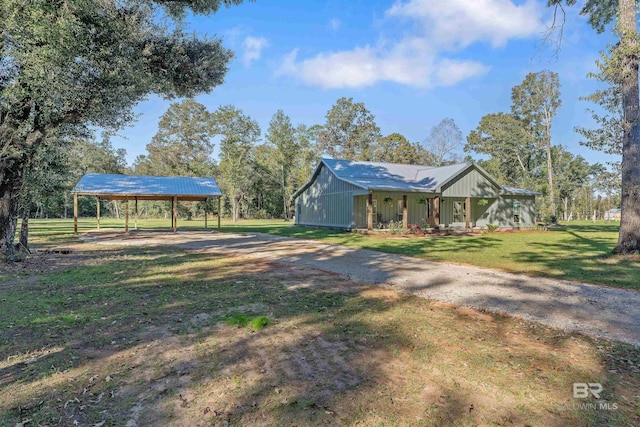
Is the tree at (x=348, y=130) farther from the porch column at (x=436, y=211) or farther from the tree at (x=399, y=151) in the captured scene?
the porch column at (x=436, y=211)

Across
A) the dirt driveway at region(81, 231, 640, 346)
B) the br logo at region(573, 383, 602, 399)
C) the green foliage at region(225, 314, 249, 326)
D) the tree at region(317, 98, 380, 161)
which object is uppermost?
the tree at region(317, 98, 380, 161)

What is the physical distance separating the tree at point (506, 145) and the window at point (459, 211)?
20295mm

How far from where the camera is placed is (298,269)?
8438 mm

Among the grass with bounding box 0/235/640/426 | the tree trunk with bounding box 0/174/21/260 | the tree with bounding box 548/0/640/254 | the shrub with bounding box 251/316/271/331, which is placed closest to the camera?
the grass with bounding box 0/235/640/426

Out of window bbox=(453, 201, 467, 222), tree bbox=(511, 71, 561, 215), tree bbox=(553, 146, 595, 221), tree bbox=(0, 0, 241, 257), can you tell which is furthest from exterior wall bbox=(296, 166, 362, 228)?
tree bbox=(553, 146, 595, 221)

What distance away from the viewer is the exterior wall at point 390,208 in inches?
859

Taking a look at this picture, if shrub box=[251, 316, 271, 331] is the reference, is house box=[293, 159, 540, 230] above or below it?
above

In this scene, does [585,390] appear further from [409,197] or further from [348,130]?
[348,130]

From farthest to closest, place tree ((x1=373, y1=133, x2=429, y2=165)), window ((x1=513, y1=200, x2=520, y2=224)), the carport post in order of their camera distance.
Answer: tree ((x1=373, y1=133, x2=429, y2=165)) → window ((x1=513, y1=200, x2=520, y2=224)) → the carport post

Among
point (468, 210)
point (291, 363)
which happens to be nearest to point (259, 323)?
point (291, 363)

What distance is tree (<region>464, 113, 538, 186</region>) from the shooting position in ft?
144

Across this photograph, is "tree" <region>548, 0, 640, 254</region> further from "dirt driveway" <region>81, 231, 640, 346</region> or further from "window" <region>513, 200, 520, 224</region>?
"window" <region>513, 200, 520, 224</region>

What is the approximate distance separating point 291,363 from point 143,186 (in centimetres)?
2062

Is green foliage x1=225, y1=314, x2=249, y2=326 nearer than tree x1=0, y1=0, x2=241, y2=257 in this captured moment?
Yes
